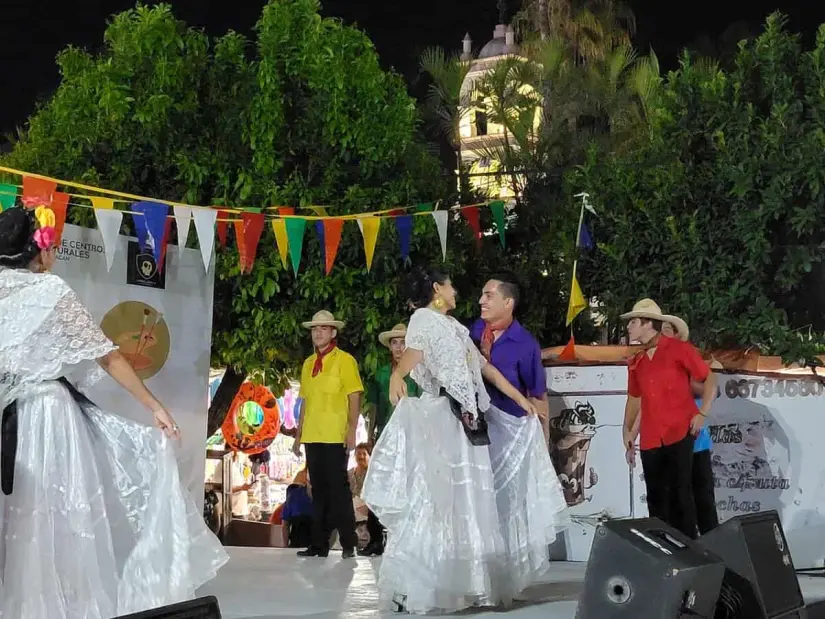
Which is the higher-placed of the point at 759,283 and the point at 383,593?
the point at 759,283

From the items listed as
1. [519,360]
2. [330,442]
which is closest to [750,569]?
[519,360]

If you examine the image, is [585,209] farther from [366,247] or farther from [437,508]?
[437,508]

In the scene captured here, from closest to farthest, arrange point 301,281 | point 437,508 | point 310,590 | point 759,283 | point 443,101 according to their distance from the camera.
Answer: point 437,508, point 310,590, point 759,283, point 301,281, point 443,101

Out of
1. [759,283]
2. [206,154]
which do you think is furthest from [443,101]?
[759,283]

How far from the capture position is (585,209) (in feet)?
30.0

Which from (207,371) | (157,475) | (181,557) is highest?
(207,371)

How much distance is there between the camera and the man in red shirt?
602 cm

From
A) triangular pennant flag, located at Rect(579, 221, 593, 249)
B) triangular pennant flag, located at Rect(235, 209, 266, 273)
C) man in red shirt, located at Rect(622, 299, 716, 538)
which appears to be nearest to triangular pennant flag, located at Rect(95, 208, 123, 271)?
triangular pennant flag, located at Rect(235, 209, 266, 273)

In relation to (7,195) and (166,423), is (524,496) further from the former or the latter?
(7,195)

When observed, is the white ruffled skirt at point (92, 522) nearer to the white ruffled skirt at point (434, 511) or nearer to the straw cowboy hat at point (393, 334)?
the white ruffled skirt at point (434, 511)

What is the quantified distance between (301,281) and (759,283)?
3627mm

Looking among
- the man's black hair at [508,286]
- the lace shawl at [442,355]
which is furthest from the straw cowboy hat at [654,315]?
the lace shawl at [442,355]

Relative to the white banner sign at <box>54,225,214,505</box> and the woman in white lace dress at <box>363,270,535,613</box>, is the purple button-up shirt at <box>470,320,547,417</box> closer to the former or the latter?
the woman in white lace dress at <box>363,270,535,613</box>

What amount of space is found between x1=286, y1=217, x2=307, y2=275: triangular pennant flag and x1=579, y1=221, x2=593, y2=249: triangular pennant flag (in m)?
2.41
